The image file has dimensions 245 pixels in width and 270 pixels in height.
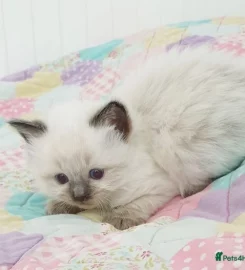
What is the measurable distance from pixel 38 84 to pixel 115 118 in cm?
107

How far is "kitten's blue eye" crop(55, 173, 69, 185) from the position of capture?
1.38 metres

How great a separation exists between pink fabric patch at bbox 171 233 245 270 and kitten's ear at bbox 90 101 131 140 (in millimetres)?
479

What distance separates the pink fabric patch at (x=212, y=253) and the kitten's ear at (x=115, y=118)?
0.48 m

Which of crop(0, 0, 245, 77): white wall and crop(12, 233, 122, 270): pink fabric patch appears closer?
crop(12, 233, 122, 270): pink fabric patch

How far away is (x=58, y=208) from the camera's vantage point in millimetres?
1442

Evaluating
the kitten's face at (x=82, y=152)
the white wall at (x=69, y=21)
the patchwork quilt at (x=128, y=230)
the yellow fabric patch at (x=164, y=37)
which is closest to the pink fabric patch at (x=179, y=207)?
the patchwork quilt at (x=128, y=230)

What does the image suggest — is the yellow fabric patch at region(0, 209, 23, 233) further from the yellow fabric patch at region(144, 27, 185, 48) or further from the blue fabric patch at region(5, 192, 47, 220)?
the yellow fabric patch at region(144, 27, 185, 48)

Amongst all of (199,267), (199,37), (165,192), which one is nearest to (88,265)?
(199,267)

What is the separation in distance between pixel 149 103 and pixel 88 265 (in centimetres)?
63

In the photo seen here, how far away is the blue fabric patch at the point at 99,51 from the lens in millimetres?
2389

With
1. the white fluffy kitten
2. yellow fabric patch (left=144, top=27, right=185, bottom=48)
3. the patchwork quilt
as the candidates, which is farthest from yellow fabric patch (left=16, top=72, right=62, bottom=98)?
the white fluffy kitten

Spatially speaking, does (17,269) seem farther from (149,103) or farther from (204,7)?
(204,7)

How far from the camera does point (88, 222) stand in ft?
4.33

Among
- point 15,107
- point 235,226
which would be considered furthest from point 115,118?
point 15,107
